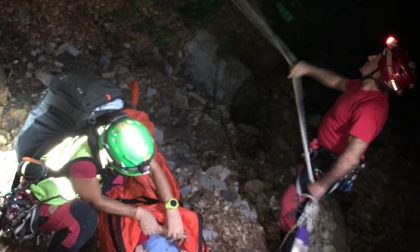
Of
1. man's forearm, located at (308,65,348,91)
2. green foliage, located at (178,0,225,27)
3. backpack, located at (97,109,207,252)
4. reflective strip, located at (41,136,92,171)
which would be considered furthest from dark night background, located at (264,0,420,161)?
reflective strip, located at (41,136,92,171)

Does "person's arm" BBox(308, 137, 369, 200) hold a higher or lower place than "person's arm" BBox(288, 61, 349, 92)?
lower

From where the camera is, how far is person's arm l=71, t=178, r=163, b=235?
9.64 feet

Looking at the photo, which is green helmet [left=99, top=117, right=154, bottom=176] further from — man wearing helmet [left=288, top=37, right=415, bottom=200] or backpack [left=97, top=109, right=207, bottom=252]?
man wearing helmet [left=288, top=37, right=415, bottom=200]

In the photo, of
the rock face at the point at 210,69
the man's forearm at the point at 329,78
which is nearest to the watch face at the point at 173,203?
the man's forearm at the point at 329,78

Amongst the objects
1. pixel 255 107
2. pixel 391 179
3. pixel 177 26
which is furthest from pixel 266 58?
pixel 391 179

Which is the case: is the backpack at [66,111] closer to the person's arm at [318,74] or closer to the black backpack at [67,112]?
the black backpack at [67,112]

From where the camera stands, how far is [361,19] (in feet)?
22.4

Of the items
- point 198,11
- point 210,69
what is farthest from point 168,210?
point 198,11

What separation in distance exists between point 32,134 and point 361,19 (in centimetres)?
583

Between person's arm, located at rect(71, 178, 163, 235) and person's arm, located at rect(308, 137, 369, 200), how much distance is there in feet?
5.00

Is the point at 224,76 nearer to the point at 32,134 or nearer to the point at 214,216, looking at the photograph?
the point at 214,216

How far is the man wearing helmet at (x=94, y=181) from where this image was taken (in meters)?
2.85

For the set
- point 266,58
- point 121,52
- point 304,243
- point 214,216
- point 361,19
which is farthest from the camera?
point 361,19

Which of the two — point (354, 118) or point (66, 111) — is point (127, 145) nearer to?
point (66, 111)
